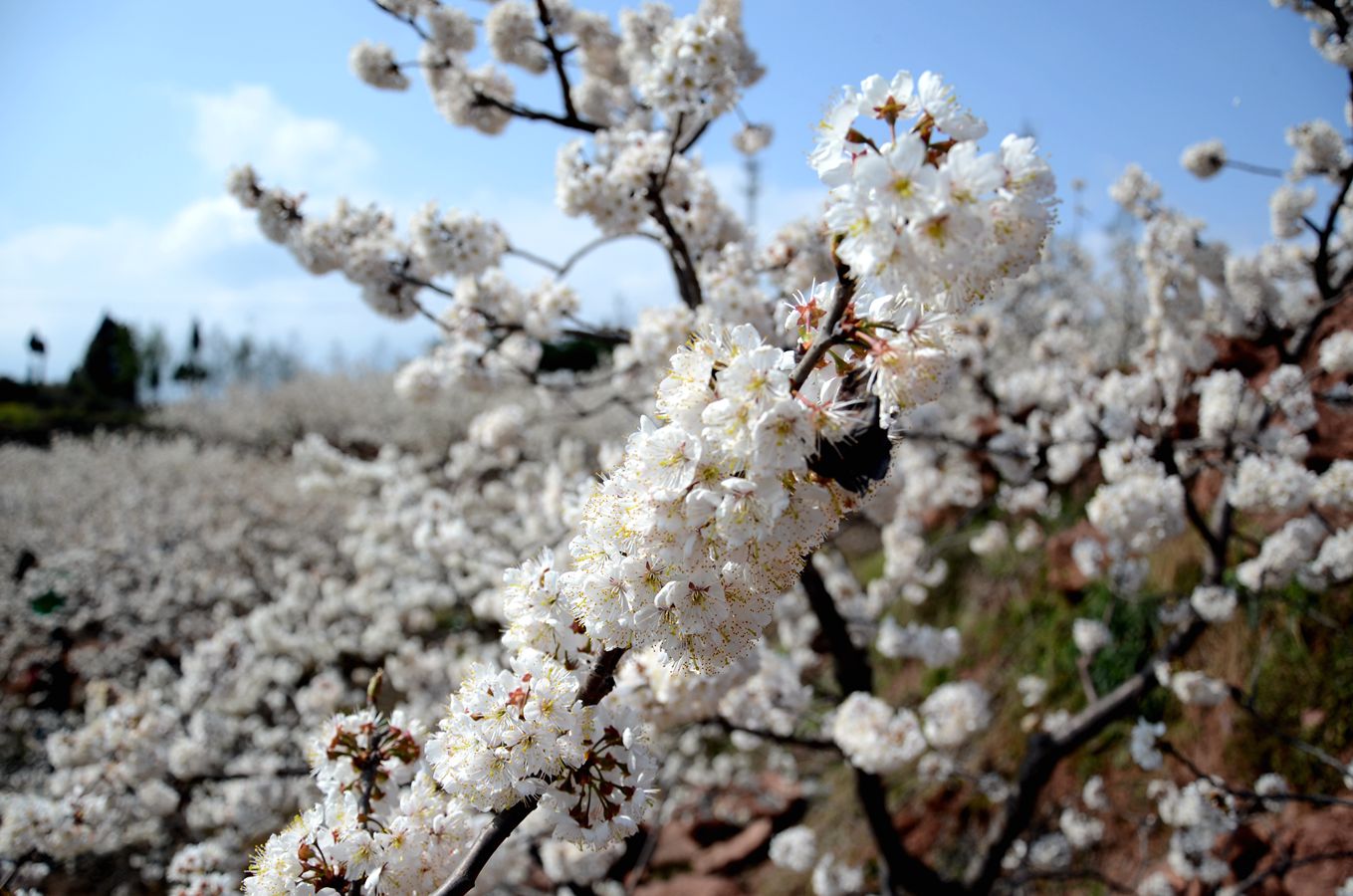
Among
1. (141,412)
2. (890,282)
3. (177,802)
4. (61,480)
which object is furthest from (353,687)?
(141,412)

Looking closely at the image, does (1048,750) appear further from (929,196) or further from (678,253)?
(929,196)

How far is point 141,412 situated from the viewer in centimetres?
1553

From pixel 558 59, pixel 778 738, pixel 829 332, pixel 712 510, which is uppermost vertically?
pixel 558 59

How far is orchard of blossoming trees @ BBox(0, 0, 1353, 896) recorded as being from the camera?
1.00 meters

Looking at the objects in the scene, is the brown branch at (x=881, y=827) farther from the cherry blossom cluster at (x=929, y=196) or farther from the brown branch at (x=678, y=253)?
the cherry blossom cluster at (x=929, y=196)

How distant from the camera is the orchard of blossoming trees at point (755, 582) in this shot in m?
1.00

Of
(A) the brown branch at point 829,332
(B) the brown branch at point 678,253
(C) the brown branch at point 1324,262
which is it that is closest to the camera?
(A) the brown branch at point 829,332

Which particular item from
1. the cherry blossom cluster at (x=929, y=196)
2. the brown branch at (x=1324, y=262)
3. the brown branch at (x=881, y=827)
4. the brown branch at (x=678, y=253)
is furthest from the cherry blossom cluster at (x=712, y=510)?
the brown branch at (x=1324, y=262)

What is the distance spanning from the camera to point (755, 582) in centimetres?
108

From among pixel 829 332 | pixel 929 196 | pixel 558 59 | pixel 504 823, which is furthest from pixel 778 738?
pixel 558 59

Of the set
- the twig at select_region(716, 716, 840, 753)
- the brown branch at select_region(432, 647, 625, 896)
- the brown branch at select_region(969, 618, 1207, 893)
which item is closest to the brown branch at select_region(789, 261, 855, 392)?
the brown branch at select_region(432, 647, 625, 896)

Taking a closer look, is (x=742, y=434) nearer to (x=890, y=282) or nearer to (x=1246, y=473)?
(x=890, y=282)

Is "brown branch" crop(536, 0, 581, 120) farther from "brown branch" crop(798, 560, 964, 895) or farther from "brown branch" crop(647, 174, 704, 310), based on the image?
"brown branch" crop(798, 560, 964, 895)

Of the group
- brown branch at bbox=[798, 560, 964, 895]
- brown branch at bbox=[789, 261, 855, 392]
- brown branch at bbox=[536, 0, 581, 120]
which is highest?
brown branch at bbox=[536, 0, 581, 120]
